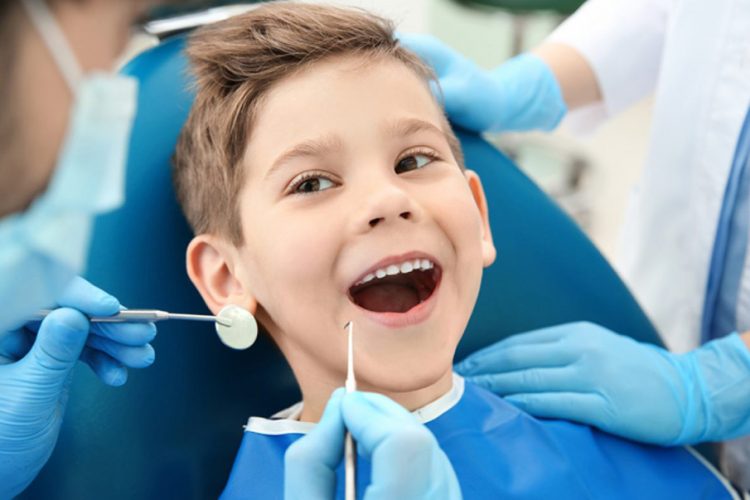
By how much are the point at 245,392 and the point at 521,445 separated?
420 millimetres

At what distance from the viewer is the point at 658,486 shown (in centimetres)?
126

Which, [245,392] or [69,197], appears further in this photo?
[245,392]

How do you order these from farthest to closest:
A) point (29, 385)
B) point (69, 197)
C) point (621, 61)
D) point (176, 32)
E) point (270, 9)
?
point (621, 61) < point (176, 32) < point (270, 9) < point (29, 385) < point (69, 197)

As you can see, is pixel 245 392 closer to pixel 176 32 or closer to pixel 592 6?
pixel 176 32

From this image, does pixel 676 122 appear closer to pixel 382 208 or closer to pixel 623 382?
pixel 623 382

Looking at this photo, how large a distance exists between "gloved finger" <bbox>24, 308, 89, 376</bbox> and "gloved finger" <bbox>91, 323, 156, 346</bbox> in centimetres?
6

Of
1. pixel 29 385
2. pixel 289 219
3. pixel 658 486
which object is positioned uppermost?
pixel 289 219

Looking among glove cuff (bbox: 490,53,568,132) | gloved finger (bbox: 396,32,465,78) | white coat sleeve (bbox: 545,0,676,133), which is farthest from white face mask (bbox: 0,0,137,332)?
white coat sleeve (bbox: 545,0,676,133)

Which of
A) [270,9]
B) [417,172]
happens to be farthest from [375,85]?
[270,9]

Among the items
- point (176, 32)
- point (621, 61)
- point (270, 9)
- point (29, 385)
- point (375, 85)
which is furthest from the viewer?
point (621, 61)

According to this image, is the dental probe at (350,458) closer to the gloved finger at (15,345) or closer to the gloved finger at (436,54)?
the gloved finger at (15,345)

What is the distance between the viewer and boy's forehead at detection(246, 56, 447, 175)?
1126 mm

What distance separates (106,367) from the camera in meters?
1.14

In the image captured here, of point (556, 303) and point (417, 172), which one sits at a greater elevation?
point (417, 172)
